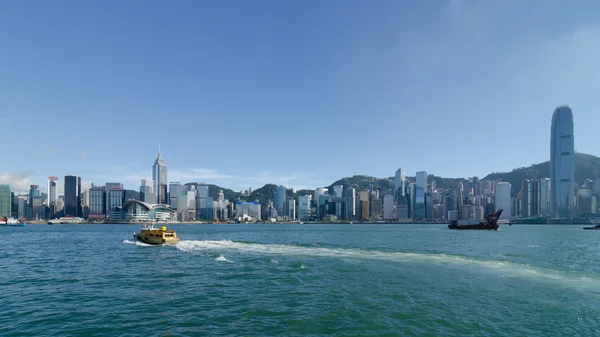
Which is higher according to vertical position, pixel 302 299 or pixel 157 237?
pixel 302 299

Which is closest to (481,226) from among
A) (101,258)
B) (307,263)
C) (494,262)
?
(494,262)

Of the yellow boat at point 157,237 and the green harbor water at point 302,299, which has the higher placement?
the green harbor water at point 302,299

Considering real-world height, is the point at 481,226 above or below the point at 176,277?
below

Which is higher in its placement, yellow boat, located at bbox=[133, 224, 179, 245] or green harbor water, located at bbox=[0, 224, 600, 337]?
green harbor water, located at bbox=[0, 224, 600, 337]

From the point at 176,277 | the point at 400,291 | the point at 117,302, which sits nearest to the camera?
the point at 117,302

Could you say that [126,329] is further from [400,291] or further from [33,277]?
[33,277]

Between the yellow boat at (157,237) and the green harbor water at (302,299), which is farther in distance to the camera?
the yellow boat at (157,237)

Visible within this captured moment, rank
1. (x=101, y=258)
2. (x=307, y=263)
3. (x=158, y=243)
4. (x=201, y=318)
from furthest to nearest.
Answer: (x=158, y=243), (x=101, y=258), (x=307, y=263), (x=201, y=318)

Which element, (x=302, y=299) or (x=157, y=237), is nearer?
(x=302, y=299)

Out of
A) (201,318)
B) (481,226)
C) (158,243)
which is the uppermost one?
→ (201,318)

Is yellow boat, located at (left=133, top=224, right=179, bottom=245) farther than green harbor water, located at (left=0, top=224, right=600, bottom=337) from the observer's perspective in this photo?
Yes

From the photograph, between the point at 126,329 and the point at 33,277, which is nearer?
the point at 126,329
